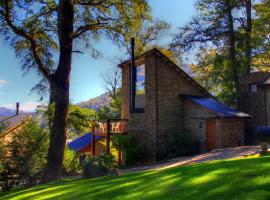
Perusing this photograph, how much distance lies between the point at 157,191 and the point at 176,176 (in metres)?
1.23

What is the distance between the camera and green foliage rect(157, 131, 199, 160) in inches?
803

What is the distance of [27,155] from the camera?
648 inches

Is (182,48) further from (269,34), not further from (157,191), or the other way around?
(157,191)

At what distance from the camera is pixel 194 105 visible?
21828 millimetres

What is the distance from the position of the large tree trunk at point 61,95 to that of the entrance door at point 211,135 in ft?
30.6

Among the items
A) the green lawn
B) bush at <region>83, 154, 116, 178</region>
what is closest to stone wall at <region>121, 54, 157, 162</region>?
bush at <region>83, 154, 116, 178</region>

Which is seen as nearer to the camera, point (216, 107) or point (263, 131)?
point (216, 107)

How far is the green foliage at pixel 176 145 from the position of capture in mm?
20406

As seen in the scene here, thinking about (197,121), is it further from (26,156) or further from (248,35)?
(26,156)

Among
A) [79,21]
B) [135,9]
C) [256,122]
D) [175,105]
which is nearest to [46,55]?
[79,21]

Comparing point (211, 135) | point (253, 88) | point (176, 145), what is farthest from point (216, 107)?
point (253, 88)

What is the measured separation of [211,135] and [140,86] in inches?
245

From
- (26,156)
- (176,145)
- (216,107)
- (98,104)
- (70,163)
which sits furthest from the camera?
(98,104)

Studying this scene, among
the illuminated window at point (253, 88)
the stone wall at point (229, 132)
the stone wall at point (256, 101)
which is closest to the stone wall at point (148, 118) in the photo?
the stone wall at point (229, 132)
